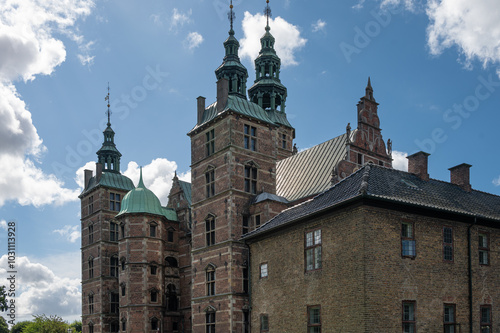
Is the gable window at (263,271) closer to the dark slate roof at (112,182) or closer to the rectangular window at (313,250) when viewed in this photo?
the rectangular window at (313,250)

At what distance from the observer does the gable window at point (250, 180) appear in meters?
42.4

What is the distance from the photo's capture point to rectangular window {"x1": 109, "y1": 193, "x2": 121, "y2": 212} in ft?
206

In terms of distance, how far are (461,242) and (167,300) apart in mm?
32870

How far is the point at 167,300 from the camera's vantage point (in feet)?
176

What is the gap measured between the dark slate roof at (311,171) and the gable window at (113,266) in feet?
73.6

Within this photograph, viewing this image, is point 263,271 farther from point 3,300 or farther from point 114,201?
point 3,300

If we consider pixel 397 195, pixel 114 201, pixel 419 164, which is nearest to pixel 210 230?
pixel 419 164

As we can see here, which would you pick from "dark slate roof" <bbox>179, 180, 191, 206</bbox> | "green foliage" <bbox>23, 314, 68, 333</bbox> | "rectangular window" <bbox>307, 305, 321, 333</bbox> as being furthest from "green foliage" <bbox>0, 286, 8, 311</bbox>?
"rectangular window" <bbox>307, 305, 321, 333</bbox>

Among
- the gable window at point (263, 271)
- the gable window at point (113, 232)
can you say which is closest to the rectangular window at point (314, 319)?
the gable window at point (263, 271)

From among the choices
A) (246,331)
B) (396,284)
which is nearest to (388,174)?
(396,284)

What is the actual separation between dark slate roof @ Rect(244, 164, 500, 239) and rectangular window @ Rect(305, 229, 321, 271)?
1090 mm

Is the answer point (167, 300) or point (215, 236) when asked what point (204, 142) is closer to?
point (215, 236)

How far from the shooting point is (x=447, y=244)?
91.1 feet

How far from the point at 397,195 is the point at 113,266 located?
1631 inches
